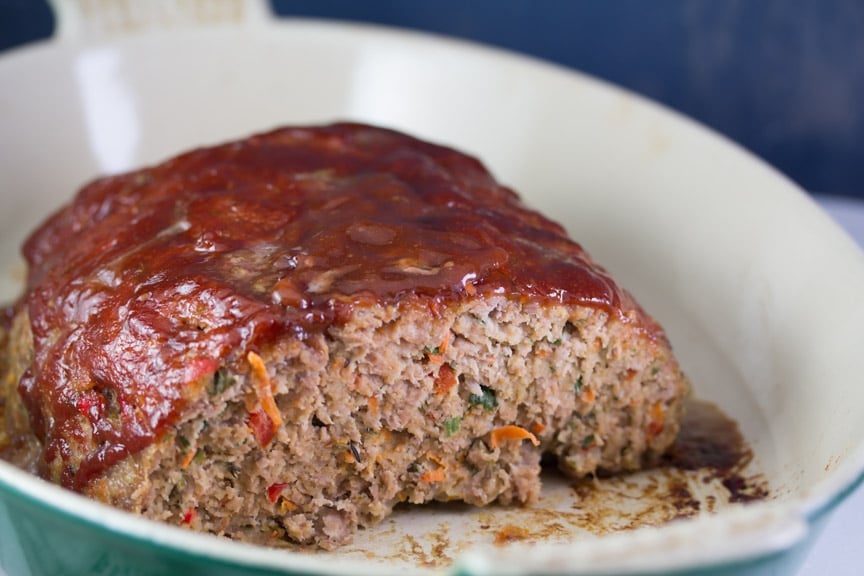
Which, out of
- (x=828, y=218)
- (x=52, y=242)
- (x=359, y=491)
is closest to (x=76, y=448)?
(x=359, y=491)

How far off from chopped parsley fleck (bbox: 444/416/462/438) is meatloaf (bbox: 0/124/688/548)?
14 millimetres

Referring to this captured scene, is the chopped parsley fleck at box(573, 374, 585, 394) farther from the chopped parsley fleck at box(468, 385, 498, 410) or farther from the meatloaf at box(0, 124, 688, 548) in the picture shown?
the chopped parsley fleck at box(468, 385, 498, 410)

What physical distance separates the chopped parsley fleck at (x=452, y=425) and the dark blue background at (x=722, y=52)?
4925mm

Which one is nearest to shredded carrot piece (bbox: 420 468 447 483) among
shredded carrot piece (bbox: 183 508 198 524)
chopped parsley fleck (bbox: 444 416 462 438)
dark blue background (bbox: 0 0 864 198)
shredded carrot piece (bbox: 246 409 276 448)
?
chopped parsley fleck (bbox: 444 416 462 438)

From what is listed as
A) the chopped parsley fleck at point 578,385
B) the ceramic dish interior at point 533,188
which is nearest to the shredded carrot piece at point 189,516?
the ceramic dish interior at point 533,188

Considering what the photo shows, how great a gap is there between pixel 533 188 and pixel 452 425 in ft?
8.25

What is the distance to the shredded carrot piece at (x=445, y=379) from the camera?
350cm

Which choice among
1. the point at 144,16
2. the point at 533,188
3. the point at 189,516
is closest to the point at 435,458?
the point at 189,516

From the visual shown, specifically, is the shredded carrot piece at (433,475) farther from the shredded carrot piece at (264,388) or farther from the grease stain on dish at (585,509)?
the shredded carrot piece at (264,388)

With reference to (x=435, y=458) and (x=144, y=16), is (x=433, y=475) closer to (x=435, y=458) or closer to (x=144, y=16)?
(x=435, y=458)

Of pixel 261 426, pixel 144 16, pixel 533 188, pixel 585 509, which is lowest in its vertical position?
pixel 585 509

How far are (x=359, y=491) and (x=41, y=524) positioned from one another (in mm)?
1042

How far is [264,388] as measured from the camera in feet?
10.6

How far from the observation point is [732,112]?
26.8 feet
